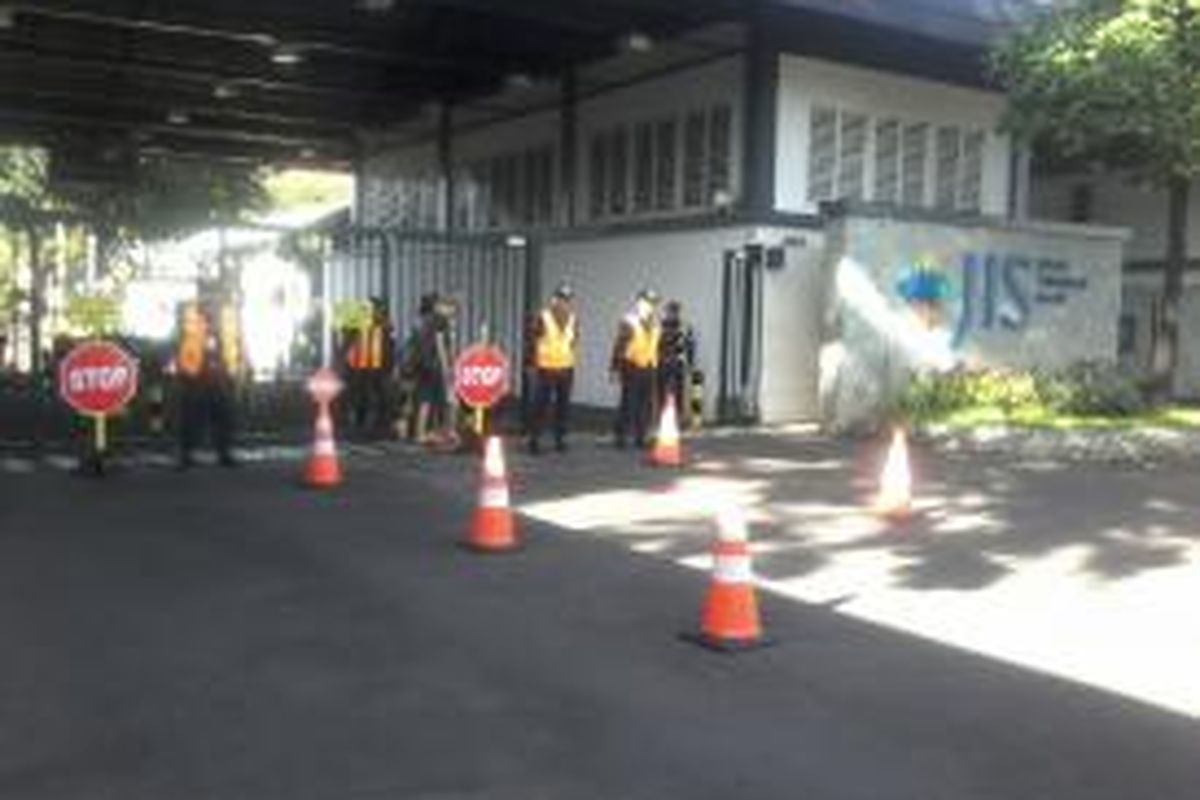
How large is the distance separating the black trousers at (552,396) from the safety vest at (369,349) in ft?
8.24

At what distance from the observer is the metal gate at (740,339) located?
75.0 feet

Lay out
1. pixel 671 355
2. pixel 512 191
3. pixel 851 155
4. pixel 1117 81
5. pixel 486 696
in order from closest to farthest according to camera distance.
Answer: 1. pixel 486 696
2. pixel 671 355
3. pixel 1117 81
4. pixel 851 155
5. pixel 512 191

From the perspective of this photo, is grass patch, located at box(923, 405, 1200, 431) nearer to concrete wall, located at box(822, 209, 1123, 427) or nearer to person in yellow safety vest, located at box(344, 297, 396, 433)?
concrete wall, located at box(822, 209, 1123, 427)

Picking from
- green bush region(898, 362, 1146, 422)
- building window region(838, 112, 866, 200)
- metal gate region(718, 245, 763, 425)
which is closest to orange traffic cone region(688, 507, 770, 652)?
green bush region(898, 362, 1146, 422)

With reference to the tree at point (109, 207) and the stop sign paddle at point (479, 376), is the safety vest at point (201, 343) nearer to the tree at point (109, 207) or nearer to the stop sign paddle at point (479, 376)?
the stop sign paddle at point (479, 376)

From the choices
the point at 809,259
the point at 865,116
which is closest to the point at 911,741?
the point at 809,259

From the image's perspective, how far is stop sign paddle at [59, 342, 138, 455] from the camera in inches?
623

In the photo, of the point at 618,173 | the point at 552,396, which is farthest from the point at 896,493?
the point at 618,173

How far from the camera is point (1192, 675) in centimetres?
833

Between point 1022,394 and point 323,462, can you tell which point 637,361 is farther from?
point 1022,394

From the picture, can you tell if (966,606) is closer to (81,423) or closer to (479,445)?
(479,445)

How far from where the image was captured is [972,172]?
1050 inches

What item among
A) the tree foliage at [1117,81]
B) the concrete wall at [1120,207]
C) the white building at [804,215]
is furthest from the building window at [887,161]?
the concrete wall at [1120,207]

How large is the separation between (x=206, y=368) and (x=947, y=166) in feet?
46.0
